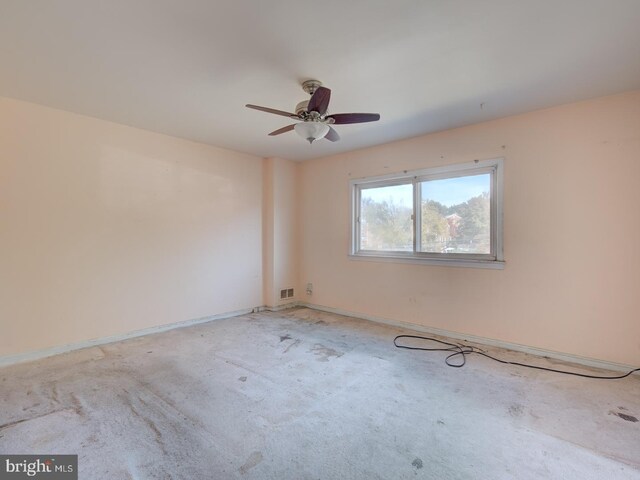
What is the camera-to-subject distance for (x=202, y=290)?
170 inches

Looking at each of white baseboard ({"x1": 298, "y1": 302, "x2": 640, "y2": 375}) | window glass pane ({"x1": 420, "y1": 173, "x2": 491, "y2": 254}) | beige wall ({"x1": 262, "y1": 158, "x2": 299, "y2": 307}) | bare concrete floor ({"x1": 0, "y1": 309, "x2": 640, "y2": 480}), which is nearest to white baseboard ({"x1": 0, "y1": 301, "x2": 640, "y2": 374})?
white baseboard ({"x1": 298, "y1": 302, "x2": 640, "y2": 375})

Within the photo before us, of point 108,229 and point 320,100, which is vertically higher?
point 320,100

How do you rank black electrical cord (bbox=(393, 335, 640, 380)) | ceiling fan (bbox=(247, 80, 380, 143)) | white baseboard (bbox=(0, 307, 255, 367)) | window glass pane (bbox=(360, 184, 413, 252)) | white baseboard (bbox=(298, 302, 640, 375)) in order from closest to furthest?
ceiling fan (bbox=(247, 80, 380, 143)) → black electrical cord (bbox=(393, 335, 640, 380)) → white baseboard (bbox=(298, 302, 640, 375)) → white baseboard (bbox=(0, 307, 255, 367)) → window glass pane (bbox=(360, 184, 413, 252))

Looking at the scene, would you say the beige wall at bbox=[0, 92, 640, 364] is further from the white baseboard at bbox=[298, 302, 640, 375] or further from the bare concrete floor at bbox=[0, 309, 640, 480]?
the bare concrete floor at bbox=[0, 309, 640, 480]

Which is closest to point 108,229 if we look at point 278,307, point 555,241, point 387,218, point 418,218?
point 278,307

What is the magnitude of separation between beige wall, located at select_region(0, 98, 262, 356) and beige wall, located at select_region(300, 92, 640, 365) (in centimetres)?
267

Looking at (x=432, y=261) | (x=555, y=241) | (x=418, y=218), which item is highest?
(x=418, y=218)

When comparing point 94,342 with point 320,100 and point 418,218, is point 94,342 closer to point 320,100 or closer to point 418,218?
point 320,100

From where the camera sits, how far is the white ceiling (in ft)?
5.75

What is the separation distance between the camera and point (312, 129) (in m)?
2.59

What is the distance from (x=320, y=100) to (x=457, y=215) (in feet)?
7.53

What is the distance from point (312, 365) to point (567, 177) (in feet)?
9.97

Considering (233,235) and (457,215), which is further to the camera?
(233,235)

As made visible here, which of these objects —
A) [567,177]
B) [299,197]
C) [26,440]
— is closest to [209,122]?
[299,197]
